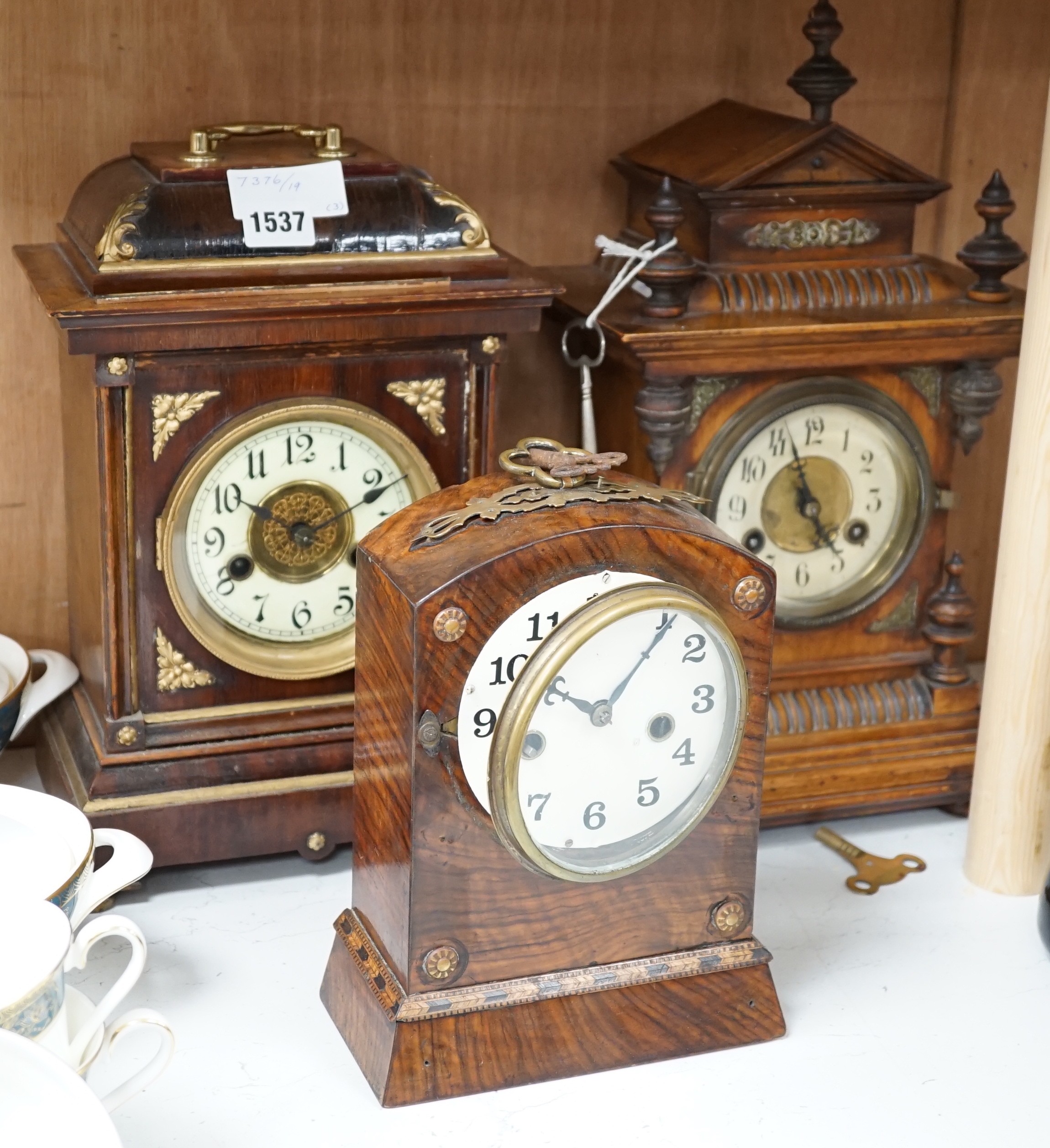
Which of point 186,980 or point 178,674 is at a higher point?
point 178,674

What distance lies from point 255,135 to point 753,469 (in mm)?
575

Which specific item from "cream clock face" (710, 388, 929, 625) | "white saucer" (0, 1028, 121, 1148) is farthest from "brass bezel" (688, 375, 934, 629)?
"white saucer" (0, 1028, 121, 1148)

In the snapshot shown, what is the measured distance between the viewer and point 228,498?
1.52 metres

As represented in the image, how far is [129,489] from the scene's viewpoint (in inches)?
58.2

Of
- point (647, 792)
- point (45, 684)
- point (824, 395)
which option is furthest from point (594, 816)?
point (45, 684)

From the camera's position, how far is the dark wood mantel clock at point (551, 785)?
3.96 ft

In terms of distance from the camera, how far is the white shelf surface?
126 cm

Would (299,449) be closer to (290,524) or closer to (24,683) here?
(290,524)

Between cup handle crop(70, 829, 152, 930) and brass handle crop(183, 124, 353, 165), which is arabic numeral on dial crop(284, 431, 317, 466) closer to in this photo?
brass handle crop(183, 124, 353, 165)

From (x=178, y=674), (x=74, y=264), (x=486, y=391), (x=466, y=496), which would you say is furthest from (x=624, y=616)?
(x=74, y=264)

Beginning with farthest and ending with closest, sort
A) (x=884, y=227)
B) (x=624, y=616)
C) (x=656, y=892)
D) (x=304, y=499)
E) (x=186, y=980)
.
A: (x=884, y=227)
(x=304, y=499)
(x=186, y=980)
(x=656, y=892)
(x=624, y=616)

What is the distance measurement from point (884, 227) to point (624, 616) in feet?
2.27

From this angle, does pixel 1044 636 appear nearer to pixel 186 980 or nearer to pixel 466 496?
pixel 466 496

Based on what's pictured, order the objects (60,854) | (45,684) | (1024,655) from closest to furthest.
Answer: (60,854)
(1024,655)
(45,684)
